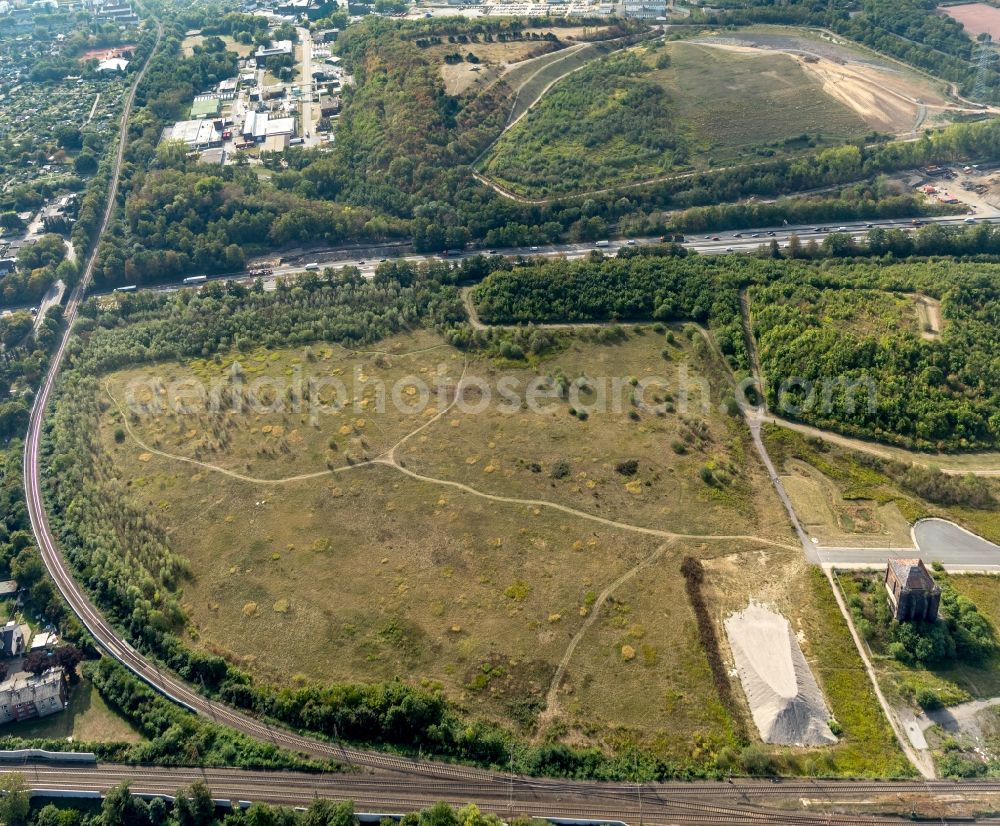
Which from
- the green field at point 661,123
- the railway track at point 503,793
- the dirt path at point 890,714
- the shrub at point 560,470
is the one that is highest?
the green field at point 661,123

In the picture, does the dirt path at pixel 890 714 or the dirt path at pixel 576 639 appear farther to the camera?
Result: the dirt path at pixel 576 639

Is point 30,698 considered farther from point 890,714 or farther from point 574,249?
point 574,249

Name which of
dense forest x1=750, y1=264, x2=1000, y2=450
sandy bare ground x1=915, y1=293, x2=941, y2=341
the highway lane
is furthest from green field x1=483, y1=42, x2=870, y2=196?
sandy bare ground x1=915, y1=293, x2=941, y2=341

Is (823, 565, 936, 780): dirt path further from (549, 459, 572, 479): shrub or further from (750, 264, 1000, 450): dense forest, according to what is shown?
(549, 459, 572, 479): shrub

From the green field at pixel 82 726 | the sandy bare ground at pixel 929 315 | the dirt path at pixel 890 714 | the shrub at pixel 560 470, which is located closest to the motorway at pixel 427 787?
the dirt path at pixel 890 714

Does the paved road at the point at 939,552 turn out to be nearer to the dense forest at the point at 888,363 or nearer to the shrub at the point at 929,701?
the dense forest at the point at 888,363

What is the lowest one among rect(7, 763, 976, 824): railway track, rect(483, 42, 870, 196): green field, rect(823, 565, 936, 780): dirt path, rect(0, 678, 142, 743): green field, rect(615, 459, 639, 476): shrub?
rect(0, 678, 142, 743): green field

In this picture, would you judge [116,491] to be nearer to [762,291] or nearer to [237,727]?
[237,727]

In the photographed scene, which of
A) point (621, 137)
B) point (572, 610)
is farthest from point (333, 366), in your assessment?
point (621, 137)
